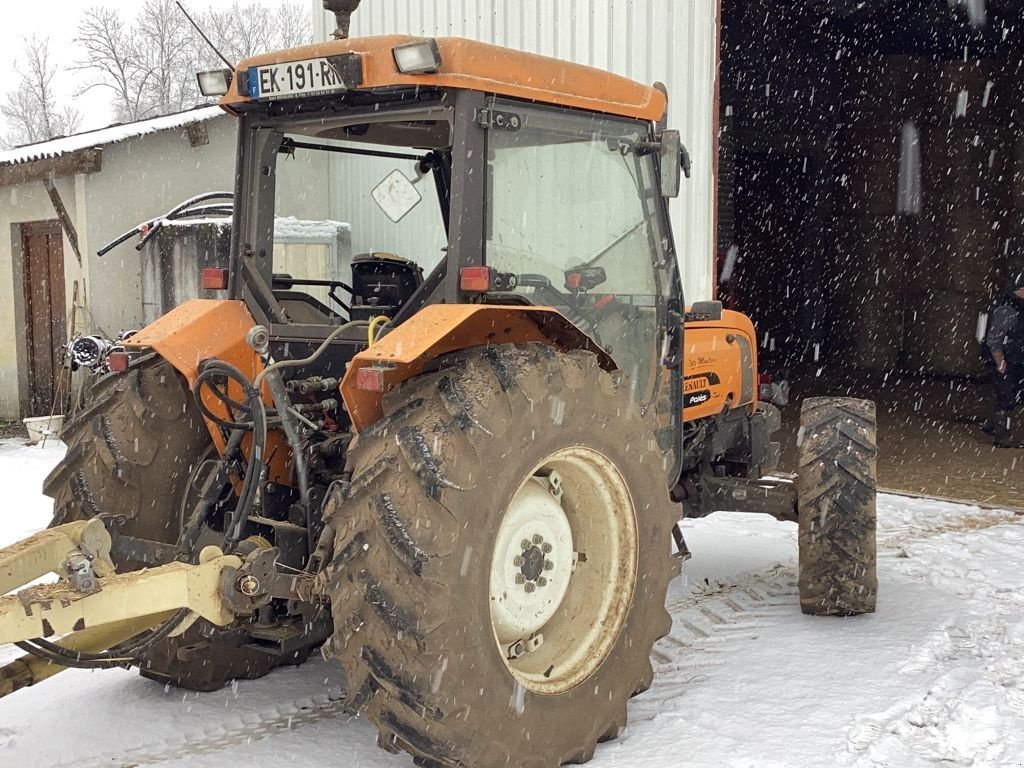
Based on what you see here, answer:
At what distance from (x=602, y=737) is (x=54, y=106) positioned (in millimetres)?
50339

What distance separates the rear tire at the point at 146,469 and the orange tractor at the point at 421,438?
11 mm

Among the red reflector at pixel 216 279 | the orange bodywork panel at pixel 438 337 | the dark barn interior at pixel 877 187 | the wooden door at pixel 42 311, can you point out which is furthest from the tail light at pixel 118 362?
the dark barn interior at pixel 877 187

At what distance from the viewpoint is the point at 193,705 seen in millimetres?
4062

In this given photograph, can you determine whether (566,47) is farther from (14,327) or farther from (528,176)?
(14,327)

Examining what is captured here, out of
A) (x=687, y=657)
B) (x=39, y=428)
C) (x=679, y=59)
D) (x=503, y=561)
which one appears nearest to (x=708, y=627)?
(x=687, y=657)

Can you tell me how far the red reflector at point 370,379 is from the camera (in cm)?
309

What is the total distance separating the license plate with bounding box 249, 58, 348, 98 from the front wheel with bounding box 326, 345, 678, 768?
1.02 m

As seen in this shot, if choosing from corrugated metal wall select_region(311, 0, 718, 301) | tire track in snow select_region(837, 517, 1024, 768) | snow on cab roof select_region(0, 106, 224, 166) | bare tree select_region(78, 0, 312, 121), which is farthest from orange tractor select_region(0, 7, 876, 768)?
bare tree select_region(78, 0, 312, 121)

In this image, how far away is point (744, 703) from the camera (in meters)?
4.05

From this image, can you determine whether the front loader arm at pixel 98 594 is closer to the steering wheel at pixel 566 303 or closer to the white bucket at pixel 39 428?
the steering wheel at pixel 566 303

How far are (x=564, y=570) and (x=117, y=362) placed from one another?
175 cm

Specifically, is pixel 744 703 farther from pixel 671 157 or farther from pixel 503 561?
pixel 671 157

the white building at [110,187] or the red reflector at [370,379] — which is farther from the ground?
the white building at [110,187]

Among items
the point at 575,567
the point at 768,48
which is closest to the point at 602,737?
the point at 575,567
